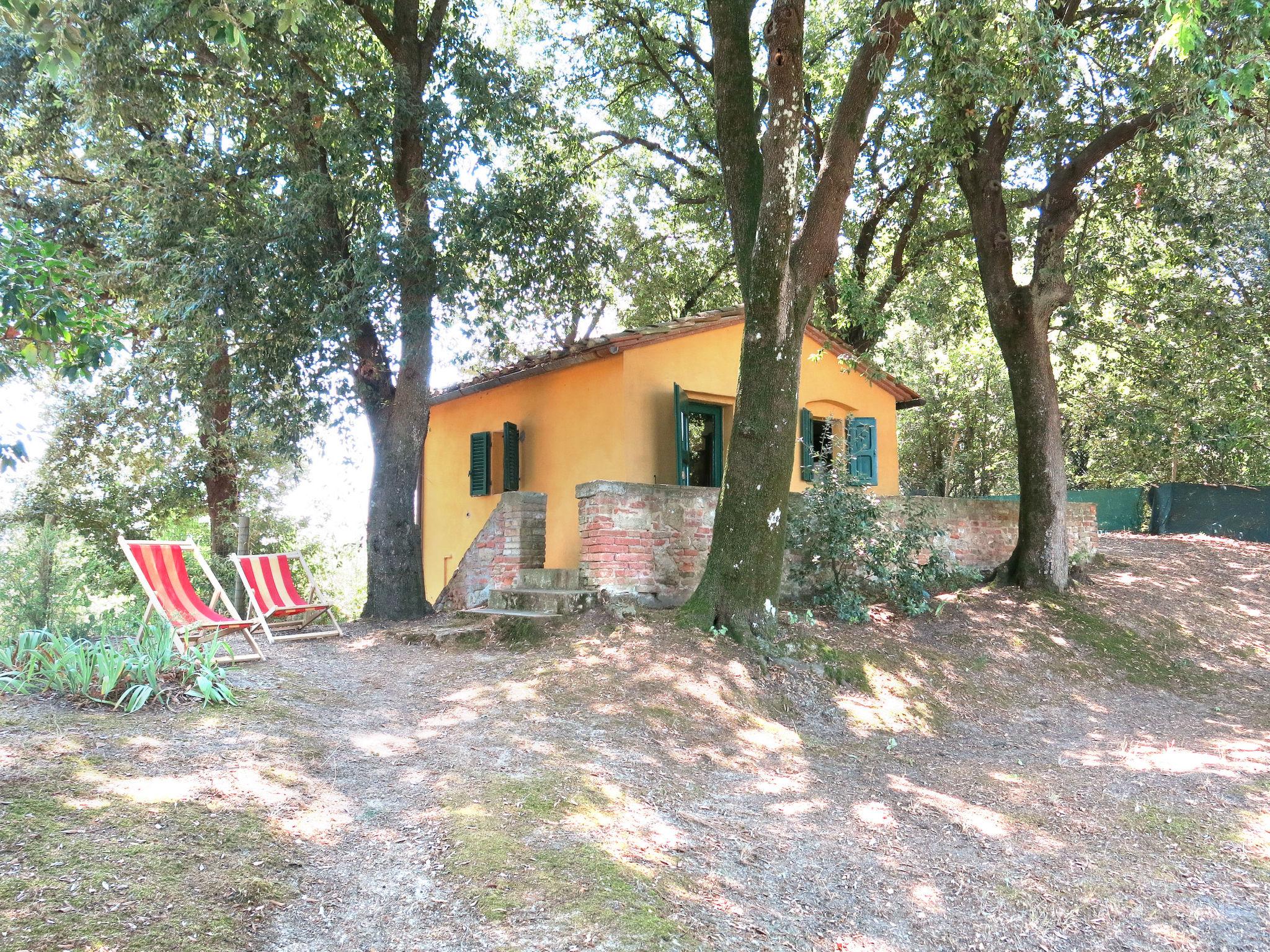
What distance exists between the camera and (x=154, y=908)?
2514mm

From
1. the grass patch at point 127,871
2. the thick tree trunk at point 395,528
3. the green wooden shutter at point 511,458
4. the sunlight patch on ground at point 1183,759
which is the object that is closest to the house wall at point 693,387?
the green wooden shutter at point 511,458

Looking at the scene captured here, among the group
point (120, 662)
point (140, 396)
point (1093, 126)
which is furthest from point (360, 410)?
point (1093, 126)

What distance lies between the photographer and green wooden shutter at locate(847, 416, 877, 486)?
12656 millimetres

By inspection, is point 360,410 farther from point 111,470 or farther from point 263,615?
point 111,470

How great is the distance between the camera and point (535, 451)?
11.8 m

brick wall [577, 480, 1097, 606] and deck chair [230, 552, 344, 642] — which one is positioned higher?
brick wall [577, 480, 1097, 606]

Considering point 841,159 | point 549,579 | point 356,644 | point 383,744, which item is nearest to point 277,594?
point 356,644

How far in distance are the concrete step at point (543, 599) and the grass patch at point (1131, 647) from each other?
4.82 m

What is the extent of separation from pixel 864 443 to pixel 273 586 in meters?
8.72

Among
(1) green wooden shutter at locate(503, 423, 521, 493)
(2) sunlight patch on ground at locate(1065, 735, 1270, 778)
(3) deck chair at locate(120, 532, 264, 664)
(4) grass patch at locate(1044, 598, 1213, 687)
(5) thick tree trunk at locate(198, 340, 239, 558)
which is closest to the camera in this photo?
(2) sunlight patch on ground at locate(1065, 735, 1270, 778)

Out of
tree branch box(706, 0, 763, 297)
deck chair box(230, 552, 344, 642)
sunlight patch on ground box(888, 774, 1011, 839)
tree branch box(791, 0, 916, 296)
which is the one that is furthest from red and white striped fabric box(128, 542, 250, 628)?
tree branch box(791, 0, 916, 296)

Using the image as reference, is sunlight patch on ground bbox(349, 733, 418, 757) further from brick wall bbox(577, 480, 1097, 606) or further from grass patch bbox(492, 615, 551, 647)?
brick wall bbox(577, 480, 1097, 606)

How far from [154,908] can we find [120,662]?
2584mm

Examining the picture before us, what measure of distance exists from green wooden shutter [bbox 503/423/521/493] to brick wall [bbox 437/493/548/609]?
1.82m
